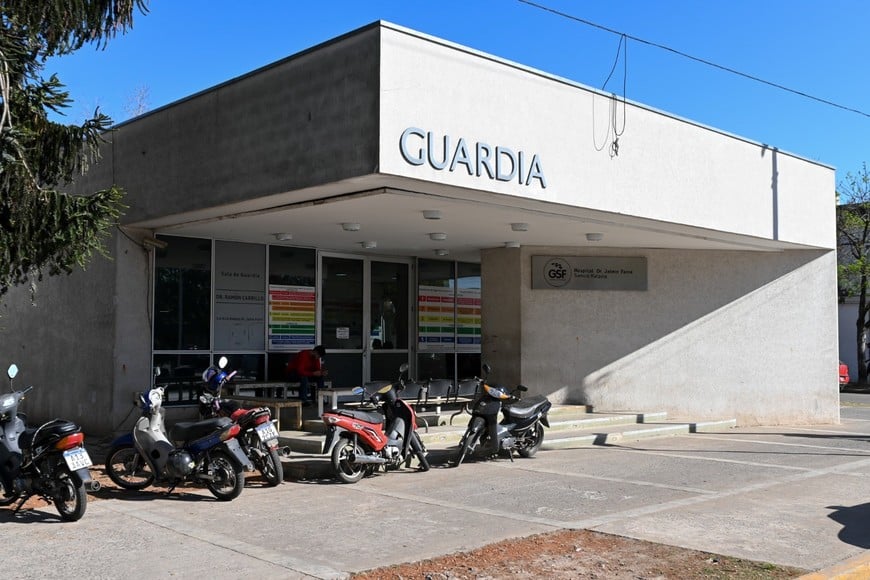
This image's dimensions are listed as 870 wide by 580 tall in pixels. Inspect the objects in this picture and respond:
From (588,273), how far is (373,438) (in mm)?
7649

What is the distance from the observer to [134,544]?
262 inches

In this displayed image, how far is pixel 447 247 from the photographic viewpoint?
16047 millimetres

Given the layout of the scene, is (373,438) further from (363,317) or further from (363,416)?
(363,317)

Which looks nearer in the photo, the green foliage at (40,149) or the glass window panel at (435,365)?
the green foliage at (40,149)

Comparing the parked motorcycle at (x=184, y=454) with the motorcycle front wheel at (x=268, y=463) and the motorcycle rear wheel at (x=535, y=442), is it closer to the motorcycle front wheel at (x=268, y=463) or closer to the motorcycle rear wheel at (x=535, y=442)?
the motorcycle front wheel at (x=268, y=463)

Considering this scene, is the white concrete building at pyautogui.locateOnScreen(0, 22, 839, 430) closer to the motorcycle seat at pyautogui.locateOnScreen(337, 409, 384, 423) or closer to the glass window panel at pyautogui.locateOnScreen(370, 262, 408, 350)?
the glass window panel at pyautogui.locateOnScreen(370, 262, 408, 350)

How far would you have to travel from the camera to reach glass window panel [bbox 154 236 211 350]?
13516mm

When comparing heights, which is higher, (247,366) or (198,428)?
(247,366)

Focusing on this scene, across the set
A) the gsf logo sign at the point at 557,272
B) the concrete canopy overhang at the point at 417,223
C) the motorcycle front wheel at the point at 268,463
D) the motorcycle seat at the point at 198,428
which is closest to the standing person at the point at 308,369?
the concrete canopy overhang at the point at 417,223

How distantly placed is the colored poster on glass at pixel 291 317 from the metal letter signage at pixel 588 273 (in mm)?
4402

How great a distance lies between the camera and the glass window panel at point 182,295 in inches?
532

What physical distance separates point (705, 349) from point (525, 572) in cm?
1167

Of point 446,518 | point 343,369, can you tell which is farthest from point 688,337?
point 446,518

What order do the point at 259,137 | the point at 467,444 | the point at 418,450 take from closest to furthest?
1. the point at 418,450
2. the point at 259,137
3. the point at 467,444
